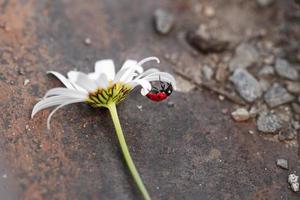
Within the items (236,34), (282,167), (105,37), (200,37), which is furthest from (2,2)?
(282,167)

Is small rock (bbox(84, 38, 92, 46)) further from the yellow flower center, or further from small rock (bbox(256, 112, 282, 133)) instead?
small rock (bbox(256, 112, 282, 133))

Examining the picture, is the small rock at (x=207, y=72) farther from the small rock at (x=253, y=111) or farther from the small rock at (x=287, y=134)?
the small rock at (x=287, y=134)

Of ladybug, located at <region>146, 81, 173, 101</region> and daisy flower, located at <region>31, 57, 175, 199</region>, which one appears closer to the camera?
daisy flower, located at <region>31, 57, 175, 199</region>

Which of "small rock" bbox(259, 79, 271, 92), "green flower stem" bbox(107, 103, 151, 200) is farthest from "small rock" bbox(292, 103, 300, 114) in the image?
"green flower stem" bbox(107, 103, 151, 200)

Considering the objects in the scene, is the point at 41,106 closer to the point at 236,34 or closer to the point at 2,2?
the point at 2,2

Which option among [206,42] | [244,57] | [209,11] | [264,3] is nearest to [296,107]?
[244,57]

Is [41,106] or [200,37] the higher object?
[41,106]

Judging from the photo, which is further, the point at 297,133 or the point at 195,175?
the point at 297,133
